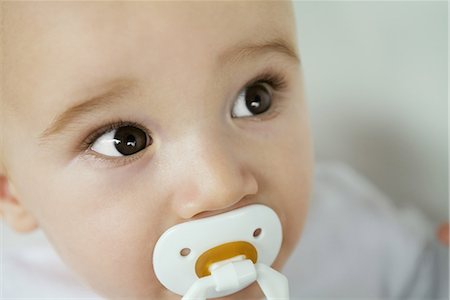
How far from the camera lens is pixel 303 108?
693mm

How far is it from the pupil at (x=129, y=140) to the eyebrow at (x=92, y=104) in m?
0.04

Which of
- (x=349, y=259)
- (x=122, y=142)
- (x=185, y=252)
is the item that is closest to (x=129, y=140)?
(x=122, y=142)

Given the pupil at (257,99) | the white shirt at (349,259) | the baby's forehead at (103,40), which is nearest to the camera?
the baby's forehead at (103,40)

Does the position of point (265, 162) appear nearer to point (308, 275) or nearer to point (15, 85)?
point (15, 85)

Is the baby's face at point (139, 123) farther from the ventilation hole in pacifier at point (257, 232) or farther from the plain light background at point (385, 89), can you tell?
the plain light background at point (385, 89)

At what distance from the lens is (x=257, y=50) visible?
0.60m

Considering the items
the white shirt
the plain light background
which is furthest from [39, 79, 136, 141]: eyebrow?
the plain light background

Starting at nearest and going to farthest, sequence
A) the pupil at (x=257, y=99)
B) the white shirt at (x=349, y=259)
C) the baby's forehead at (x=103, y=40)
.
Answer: the baby's forehead at (x=103, y=40)
the pupil at (x=257, y=99)
the white shirt at (x=349, y=259)

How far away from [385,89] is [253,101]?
400mm

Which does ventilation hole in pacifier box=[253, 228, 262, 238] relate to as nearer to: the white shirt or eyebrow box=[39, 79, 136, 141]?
eyebrow box=[39, 79, 136, 141]

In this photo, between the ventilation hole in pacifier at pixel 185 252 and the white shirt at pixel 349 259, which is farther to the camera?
the white shirt at pixel 349 259

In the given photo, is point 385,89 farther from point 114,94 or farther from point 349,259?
point 114,94

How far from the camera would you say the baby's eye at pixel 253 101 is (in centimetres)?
63

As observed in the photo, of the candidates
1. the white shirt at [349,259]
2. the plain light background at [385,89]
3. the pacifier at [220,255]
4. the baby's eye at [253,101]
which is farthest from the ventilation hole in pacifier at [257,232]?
the plain light background at [385,89]
